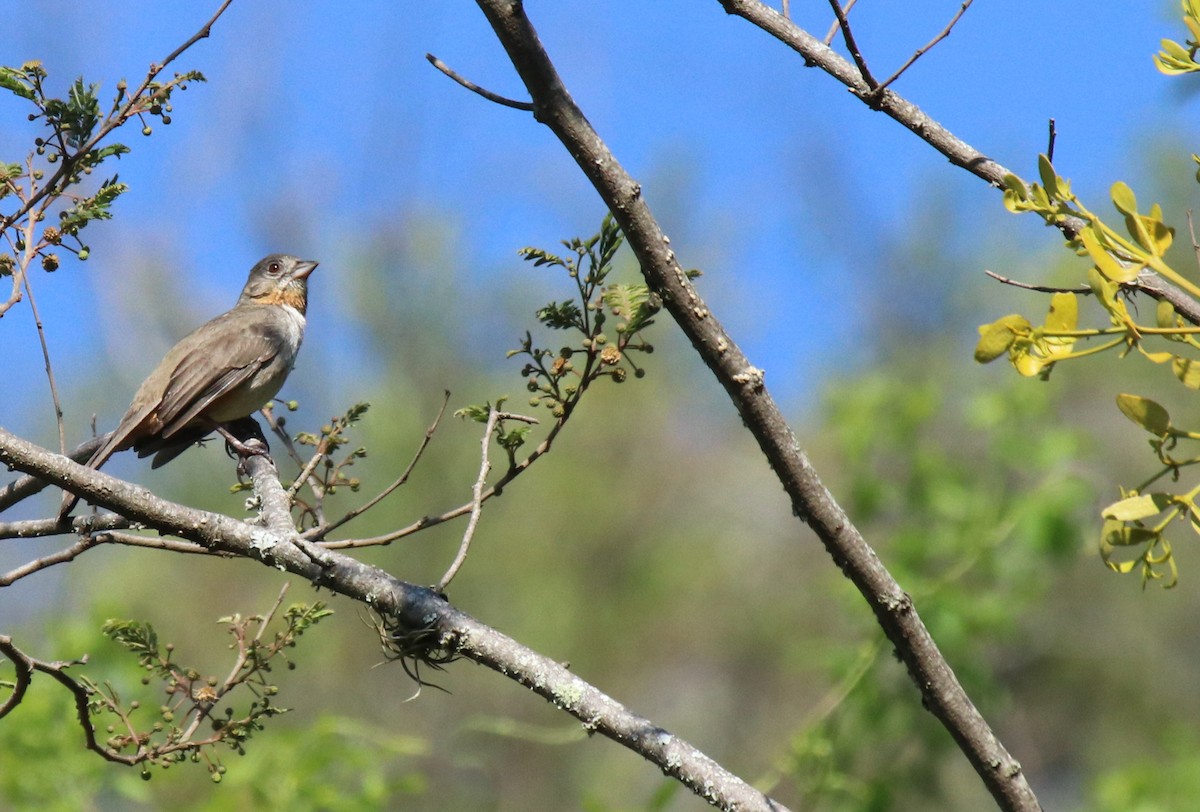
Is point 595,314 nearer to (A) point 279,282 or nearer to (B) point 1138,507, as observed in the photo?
(B) point 1138,507

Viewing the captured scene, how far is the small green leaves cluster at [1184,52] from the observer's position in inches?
74.5

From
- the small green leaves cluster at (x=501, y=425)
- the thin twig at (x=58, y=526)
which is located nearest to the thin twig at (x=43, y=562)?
the thin twig at (x=58, y=526)

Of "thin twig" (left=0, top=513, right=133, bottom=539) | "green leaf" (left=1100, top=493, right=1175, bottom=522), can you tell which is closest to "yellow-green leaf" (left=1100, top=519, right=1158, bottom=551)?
"green leaf" (left=1100, top=493, right=1175, bottom=522)

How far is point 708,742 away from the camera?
17.6 meters

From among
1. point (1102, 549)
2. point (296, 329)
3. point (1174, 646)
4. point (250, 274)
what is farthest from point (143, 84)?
point (1174, 646)

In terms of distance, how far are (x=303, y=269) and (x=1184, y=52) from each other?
7483 millimetres

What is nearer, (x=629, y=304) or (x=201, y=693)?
(x=629, y=304)

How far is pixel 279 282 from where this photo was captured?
28.5ft

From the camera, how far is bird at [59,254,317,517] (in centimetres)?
610

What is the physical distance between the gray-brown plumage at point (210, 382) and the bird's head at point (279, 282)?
566 millimetres

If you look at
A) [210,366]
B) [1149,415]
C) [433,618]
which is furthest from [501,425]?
[210,366]

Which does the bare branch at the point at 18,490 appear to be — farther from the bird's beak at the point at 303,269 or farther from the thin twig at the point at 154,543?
the bird's beak at the point at 303,269

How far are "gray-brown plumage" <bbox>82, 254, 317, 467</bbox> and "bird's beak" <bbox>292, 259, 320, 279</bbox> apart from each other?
73 cm

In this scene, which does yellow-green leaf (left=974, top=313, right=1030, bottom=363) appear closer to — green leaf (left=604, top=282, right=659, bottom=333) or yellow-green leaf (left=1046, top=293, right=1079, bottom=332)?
yellow-green leaf (left=1046, top=293, right=1079, bottom=332)
